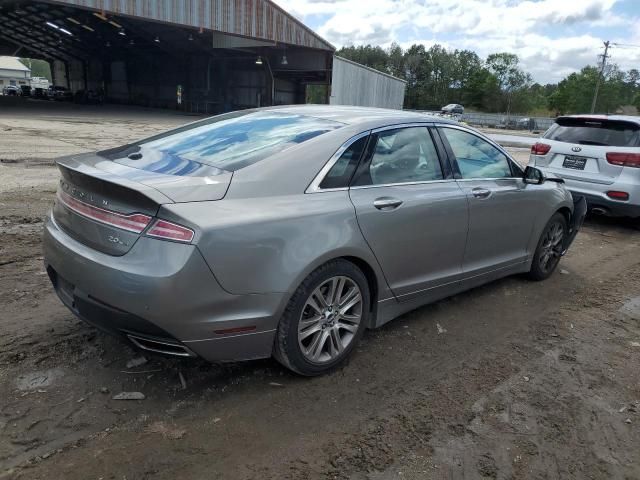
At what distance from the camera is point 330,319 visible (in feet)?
10.3

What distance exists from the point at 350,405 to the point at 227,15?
27.9 metres

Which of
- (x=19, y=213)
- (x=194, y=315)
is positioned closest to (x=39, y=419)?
(x=194, y=315)

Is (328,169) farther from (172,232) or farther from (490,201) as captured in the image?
(490,201)

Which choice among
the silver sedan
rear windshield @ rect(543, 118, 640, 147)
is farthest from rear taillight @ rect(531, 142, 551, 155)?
the silver sedan

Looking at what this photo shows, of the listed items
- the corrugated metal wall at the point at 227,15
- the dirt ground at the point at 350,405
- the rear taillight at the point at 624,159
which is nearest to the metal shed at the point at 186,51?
the corrugated metal wall at the point at 227,15

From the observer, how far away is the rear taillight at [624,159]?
7.22 m

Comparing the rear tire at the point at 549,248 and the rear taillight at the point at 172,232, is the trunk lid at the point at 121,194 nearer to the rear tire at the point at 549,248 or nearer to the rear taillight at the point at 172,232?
the rear taillight at the point at 172,232

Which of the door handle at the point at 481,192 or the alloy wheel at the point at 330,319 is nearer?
the alloy wheel at the point at 330,319

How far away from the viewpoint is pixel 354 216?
3127mm

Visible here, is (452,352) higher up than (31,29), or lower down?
lower down

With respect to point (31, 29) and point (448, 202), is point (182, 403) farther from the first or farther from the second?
point (31, 29)

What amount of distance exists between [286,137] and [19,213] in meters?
4.74

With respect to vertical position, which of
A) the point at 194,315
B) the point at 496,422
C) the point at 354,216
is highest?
the point at 354,216

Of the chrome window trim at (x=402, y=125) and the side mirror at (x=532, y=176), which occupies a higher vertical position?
the chrome window trim at (x=402, y=125)
